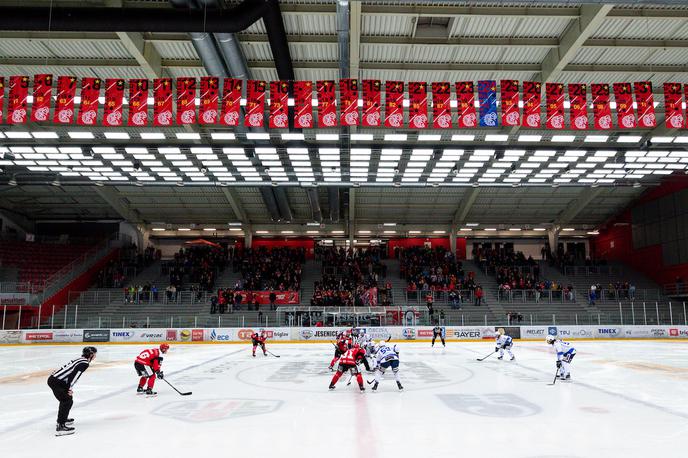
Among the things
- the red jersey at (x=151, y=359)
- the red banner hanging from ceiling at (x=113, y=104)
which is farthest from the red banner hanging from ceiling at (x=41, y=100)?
the red jersey at (x=151, y=359)

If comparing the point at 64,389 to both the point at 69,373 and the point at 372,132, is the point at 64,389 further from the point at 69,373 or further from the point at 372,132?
the point at 372,132

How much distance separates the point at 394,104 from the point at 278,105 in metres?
3.80

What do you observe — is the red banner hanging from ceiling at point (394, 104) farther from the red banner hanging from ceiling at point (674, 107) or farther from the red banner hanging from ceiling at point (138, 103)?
the red banner hanging from ceiling at point (674, 107)

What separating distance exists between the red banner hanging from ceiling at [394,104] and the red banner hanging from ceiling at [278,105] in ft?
10.9

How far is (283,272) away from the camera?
118ft

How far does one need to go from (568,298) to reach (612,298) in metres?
3.88

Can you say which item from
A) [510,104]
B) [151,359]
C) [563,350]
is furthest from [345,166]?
[151,359]

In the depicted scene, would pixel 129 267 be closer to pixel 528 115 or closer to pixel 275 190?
pixel 275 190

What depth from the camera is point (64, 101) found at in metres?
15.5

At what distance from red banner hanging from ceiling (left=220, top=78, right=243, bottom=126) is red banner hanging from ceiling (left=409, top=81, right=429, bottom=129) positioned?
5.61 metres

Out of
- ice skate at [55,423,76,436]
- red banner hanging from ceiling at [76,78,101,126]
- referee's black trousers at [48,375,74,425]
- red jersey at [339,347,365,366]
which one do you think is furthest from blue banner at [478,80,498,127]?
ice skate at [55,423,76,436]

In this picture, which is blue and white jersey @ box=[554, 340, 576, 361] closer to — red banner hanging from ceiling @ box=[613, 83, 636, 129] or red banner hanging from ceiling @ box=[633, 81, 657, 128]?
red banner hanging from ceiling @ box=[613, 83, 636, 129]

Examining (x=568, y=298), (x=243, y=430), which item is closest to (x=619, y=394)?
(x=243, y=430)

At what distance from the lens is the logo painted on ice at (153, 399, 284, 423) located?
8.11 metres
